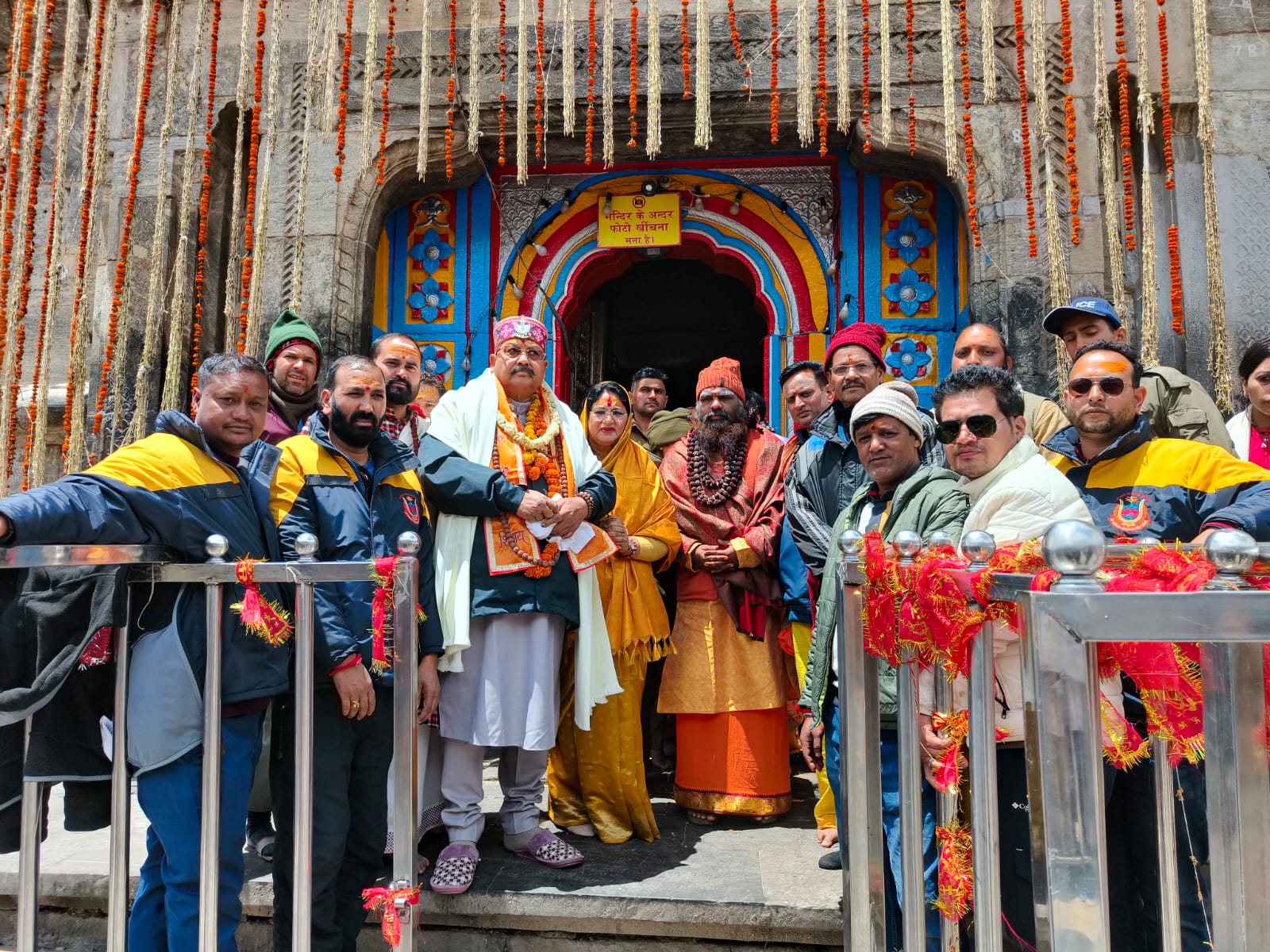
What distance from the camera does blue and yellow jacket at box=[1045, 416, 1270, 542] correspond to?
2.34 metres

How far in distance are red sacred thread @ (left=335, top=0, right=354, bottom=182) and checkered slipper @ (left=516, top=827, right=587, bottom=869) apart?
4165 mm

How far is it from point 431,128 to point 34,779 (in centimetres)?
444

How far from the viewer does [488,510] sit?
3100 mm

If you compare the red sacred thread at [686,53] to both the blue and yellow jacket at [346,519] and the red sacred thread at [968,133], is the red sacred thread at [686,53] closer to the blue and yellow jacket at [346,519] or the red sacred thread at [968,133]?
the red sacred thread at [968,133]

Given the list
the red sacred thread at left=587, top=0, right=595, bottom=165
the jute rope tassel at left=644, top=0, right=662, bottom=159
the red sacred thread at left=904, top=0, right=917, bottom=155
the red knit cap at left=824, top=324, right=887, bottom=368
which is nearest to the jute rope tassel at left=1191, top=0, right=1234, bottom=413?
the red sacred thread at left=904, top=0, right=917, bottom=155

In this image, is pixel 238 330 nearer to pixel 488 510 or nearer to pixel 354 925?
pixel 488 510

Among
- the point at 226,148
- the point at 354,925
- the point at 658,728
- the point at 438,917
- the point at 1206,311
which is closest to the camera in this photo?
the point at 354,925

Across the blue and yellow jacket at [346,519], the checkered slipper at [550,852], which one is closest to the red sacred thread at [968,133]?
the blue and yellow jacket at [346,519]

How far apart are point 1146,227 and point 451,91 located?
3952 millimetres

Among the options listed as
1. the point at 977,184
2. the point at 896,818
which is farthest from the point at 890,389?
the point at 977,184

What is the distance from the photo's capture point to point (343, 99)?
559 cm

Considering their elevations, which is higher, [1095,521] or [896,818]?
[1095,521]

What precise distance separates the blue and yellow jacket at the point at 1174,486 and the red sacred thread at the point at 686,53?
3664 mm

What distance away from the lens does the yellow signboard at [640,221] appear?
19.7ft
